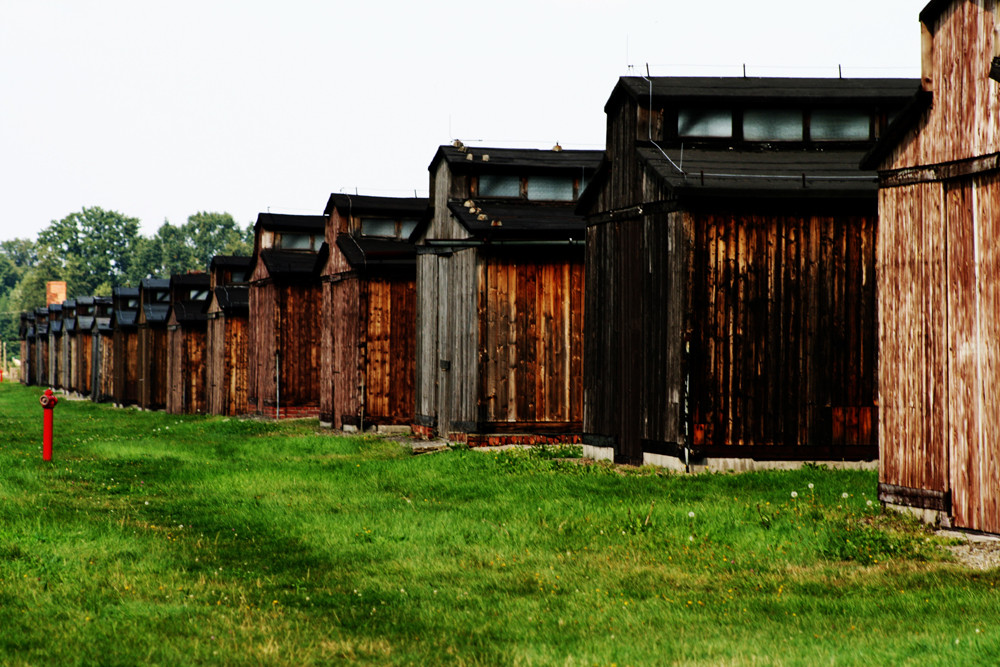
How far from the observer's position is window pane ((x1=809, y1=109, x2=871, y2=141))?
68.2 ft

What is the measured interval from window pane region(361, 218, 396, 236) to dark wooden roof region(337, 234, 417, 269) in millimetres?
871

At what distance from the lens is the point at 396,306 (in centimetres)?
3098

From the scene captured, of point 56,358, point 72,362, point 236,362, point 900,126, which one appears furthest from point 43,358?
point 900,126

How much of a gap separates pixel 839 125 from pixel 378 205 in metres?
16.5

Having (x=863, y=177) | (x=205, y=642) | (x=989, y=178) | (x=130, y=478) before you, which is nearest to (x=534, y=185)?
(x=863, y=177)

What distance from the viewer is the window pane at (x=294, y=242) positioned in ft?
130

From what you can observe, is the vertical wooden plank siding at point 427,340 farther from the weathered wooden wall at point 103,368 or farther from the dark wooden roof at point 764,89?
the weathered wooden wall at point 103,368

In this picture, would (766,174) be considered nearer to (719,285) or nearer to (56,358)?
(719,285)

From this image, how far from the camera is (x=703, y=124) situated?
2061cm

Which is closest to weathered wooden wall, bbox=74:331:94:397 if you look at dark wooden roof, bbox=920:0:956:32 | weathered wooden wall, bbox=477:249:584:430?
weathered wooden wall, bbox=477:249:584:430

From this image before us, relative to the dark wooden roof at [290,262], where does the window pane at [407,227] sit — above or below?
above

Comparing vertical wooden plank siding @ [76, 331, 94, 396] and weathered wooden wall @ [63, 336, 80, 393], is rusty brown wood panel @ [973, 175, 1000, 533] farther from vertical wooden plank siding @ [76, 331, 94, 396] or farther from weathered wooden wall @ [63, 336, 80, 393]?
weathered wooden wall @ [63, 336, 80, 393]

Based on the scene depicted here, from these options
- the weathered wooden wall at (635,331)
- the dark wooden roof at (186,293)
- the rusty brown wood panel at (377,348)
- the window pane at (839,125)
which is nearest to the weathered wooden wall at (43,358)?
the dark wooden roof at (186,293)

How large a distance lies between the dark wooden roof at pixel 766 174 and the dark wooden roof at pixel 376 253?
11992mm
